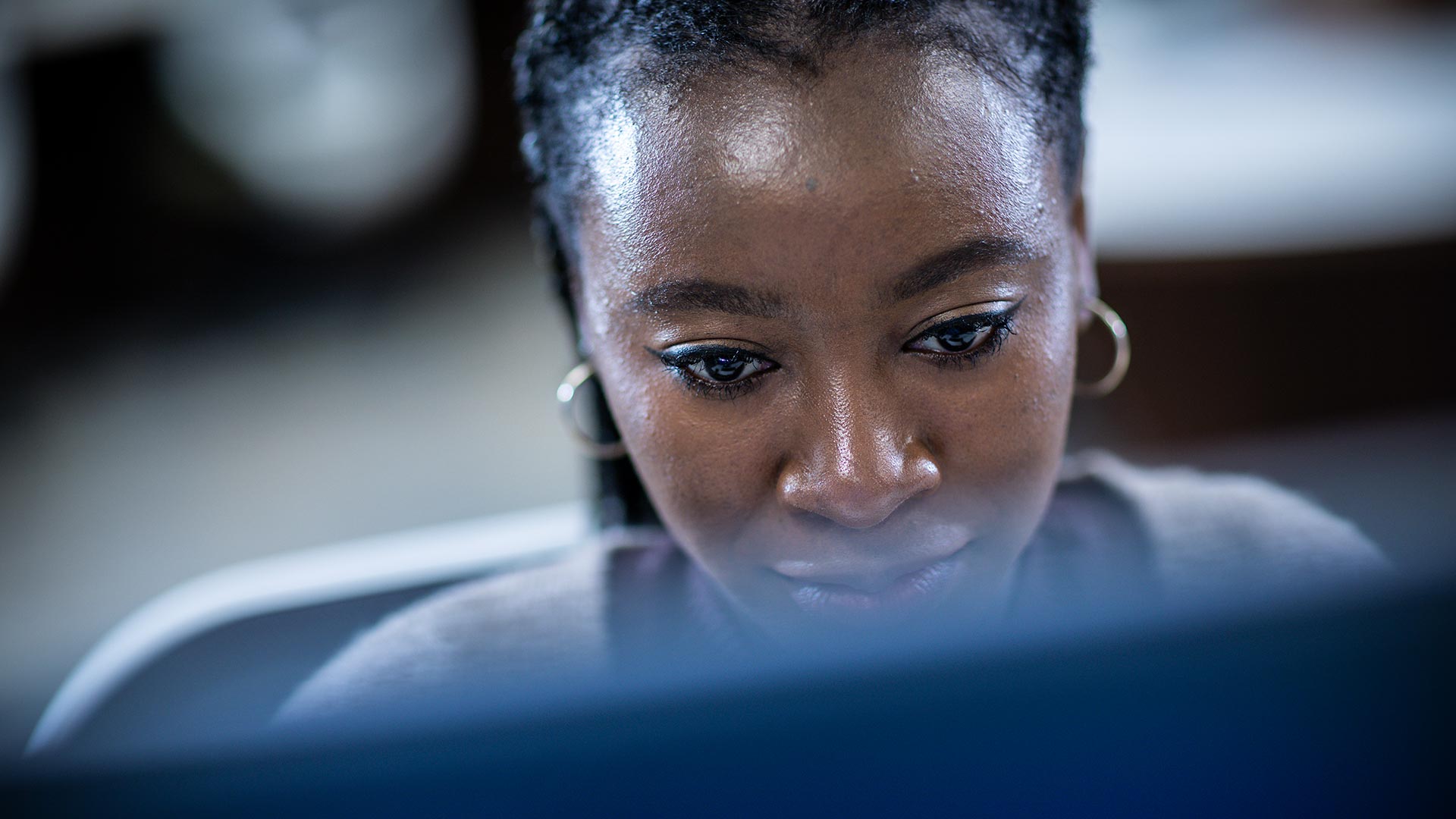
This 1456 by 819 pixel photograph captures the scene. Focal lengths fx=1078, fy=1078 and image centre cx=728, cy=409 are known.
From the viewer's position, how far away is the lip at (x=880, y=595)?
477 mm

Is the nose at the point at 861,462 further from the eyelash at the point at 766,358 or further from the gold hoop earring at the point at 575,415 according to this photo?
the gold hoop earring at the point at 575,415

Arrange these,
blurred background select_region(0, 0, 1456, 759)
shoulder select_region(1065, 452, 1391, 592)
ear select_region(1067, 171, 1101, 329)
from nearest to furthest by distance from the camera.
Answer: ear select_region(1067, 171, 1101, 329) → shoulder select_region(1065, 452, 1391, 592) → blurred background select_region(0, 0, 1456, 759)

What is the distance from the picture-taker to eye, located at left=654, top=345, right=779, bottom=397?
461 millimetres

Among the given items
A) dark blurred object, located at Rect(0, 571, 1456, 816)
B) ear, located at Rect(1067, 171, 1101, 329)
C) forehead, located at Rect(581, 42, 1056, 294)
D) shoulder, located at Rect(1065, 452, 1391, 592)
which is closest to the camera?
dark blurred object, located at Rect(0, 571, 1456, 816)

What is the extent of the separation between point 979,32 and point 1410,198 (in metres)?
1.36

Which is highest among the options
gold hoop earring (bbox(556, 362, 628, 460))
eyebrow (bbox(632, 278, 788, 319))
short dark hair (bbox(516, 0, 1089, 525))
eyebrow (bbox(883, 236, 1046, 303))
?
short dark hair (bbox(516, 0, 1089, 525))

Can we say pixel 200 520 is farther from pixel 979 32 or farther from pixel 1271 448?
pixel 979 32

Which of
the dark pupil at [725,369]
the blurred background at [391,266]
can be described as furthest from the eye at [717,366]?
the blurred background at [391,266]

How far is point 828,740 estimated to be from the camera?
8.4 inches

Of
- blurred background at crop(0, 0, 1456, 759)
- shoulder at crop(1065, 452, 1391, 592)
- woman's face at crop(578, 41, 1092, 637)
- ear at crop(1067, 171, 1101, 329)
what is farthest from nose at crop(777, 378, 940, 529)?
blurred background at crop(0, 0, 1456, 759)

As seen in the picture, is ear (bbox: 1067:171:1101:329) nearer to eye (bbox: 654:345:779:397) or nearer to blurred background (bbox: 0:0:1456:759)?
eye (bbox: 654:345:779:397)

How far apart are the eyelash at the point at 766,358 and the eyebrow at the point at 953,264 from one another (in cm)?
2

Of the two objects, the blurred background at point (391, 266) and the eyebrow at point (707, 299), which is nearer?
the eyebrow at point (707, 299)

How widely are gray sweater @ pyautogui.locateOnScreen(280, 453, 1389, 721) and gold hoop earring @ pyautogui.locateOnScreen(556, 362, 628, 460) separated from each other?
0.08 metres
